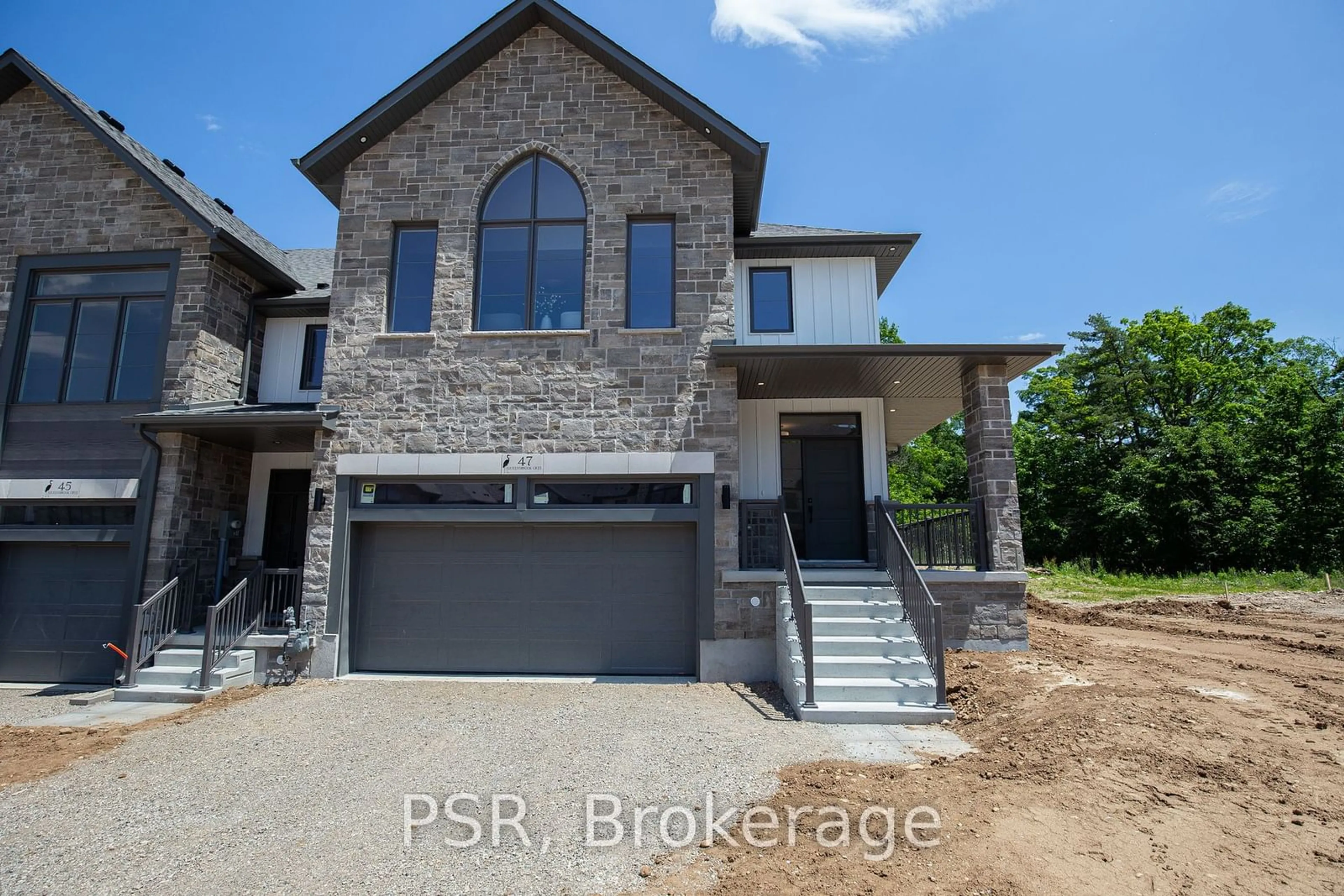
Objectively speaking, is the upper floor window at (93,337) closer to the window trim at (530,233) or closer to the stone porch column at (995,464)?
the window trim at (530,233)

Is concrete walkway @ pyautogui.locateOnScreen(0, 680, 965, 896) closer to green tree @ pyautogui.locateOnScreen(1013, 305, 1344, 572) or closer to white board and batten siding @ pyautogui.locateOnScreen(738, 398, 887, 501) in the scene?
white board and batten siding @ pyautogui.locateOnScreen(738, 398, 887, 501)

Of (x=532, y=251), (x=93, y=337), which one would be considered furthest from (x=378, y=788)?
(x=93, y=337)

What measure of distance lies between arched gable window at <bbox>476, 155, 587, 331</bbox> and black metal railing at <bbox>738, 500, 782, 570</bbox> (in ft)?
12.0

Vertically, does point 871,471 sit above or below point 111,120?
below

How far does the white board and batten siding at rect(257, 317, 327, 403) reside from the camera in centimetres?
1160

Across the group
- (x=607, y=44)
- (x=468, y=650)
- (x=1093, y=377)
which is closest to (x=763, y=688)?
(x=468, y=650)

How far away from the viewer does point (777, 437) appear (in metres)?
11.1

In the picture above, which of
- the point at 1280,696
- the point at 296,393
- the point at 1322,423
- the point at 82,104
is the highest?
the point at 82,104

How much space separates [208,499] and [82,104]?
6.56 metres

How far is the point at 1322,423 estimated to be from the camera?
75.1 feet

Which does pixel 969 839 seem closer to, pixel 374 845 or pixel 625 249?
pixel 374 845

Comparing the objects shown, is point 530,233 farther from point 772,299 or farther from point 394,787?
point 394,787

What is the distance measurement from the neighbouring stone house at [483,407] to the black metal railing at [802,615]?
126mm

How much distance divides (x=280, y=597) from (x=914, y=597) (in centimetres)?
928
